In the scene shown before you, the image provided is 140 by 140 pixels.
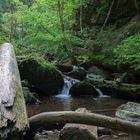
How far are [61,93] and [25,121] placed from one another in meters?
8.96

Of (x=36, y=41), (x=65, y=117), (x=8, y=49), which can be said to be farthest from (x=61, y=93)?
(x=65, y=117)

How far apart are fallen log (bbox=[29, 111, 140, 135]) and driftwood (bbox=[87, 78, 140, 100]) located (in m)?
6.71

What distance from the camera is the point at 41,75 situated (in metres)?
12.1

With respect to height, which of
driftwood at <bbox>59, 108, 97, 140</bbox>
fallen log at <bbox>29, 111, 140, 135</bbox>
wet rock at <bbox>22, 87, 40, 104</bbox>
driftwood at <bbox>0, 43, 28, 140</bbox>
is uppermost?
driftwood at <bbox>0, 43, 28, 140</bbox>

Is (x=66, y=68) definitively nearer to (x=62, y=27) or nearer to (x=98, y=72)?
(x=98, y=72)

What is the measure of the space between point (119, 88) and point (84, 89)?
1408 millimetres

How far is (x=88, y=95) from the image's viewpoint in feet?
39.8

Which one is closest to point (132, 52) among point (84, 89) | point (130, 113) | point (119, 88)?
point (119, 88)

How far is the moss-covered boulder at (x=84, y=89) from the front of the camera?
479 inches

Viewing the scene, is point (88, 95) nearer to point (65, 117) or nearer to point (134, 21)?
point (134, 21)

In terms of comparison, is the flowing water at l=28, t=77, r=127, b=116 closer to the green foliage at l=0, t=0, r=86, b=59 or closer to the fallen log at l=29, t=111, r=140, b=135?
the green foliage at l=0, t=0, r=86, b=59

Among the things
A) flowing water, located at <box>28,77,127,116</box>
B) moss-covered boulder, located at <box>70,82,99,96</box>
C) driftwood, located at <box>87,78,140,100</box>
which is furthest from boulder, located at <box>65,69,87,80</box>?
moss-covered boulder, located at <box>70,82,99,96</box>

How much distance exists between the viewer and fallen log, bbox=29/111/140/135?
4180mm

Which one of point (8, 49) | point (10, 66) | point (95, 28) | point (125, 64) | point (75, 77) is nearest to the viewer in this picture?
point (10, 66)
